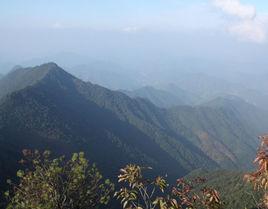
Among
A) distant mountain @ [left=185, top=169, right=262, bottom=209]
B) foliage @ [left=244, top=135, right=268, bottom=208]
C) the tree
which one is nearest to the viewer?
foliage @ [left=244, top=135, right=268, bottom=208]

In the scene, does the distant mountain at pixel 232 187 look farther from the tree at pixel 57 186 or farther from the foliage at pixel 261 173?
the foliage at pixel 261 173

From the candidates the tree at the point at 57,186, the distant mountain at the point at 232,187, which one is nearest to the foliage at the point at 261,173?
the tree at the point at 57,186

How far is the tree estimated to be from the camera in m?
22.3

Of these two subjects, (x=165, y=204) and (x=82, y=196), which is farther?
(x=82, y=196)

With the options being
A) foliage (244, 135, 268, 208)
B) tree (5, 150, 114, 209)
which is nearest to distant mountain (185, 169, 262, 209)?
tree (5, 150, 114, 209)

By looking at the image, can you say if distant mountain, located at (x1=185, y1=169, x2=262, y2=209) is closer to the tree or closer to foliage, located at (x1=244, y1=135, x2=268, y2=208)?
the tree

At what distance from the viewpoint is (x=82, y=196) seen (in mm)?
24109

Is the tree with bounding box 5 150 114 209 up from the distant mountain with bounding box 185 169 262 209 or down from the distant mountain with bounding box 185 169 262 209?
up

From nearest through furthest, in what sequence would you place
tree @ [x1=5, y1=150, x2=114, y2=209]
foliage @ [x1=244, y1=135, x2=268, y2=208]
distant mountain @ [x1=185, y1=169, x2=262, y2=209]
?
foliage @ [x1=244, y1=135, x2=268, y2=208], tree @ [x1=5, y1=150, x2=114, y2=209], distant mountain @ [x1=185, y1=169, x2=262, y2=209]

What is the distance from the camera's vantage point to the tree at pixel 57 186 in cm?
2233

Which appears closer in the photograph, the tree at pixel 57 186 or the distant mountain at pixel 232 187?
the tree at pixel 57 186

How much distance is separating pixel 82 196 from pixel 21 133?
154765 mm

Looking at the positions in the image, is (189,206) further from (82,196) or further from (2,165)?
(2,165)

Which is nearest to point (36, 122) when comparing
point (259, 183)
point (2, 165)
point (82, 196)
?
point (2, 165)
